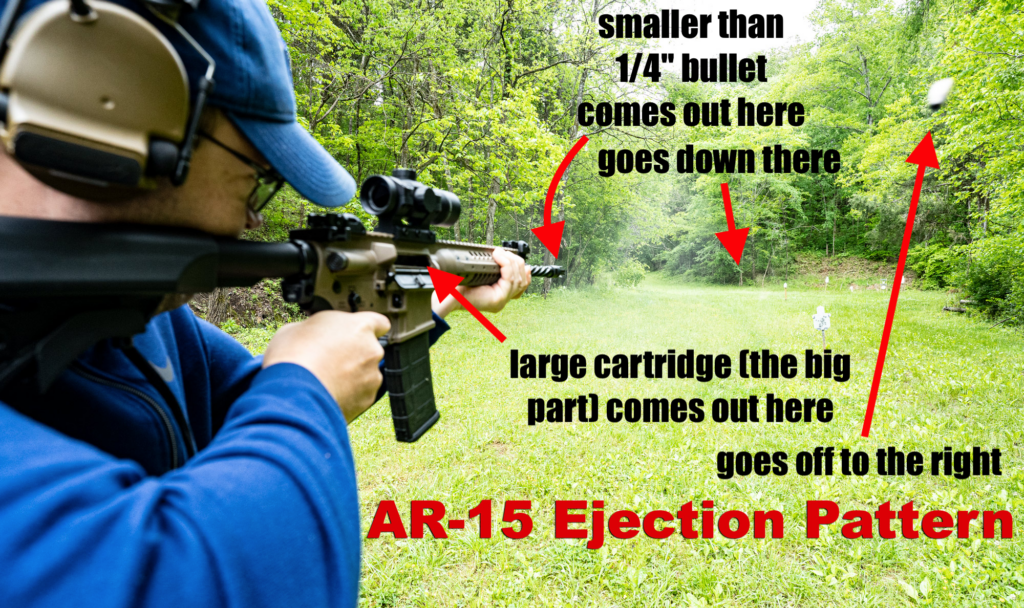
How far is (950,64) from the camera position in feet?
28.5

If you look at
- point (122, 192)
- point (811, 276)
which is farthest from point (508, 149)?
point (811, 276)

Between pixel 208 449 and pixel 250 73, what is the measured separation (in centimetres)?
61

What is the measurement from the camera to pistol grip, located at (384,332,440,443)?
1.78 meters

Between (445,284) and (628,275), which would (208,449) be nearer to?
(445,284)

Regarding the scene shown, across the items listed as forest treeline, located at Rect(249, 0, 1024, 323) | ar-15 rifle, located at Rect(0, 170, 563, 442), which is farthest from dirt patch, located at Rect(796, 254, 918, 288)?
ar-15 rifle, located at Rect(0, 170, 563, 442)

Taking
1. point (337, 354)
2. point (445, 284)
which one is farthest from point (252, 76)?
point (445, 284)

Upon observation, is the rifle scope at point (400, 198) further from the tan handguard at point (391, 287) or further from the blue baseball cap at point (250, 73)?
the blue baseball cap at point (250, 73)

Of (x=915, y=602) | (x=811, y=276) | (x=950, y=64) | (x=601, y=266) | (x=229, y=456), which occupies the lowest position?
(x=811, y=276)

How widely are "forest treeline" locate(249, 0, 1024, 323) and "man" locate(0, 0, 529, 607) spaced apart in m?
7.16

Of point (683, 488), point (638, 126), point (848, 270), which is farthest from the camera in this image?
point (848, 270)

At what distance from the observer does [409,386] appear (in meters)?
1.86

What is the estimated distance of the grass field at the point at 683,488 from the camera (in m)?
2.80

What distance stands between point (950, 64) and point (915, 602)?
33.3ft

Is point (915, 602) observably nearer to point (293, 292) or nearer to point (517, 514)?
point (517, 514)
